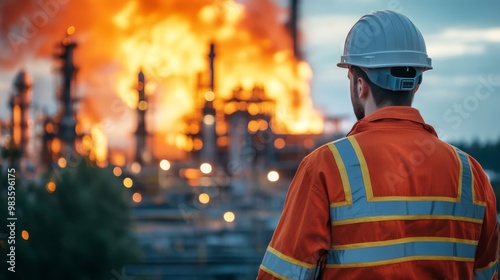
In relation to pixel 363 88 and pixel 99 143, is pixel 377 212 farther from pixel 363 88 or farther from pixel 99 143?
pixel 99 143

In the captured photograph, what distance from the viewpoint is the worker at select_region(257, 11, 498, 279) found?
2223 millimetres

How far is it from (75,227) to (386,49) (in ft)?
84.7

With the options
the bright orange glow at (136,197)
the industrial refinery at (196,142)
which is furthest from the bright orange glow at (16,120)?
the bright orange glow at (136,197)

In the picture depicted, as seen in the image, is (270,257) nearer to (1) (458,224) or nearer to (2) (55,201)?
(1) (458,224)

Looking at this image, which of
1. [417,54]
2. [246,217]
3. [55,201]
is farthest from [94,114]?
[417,54]

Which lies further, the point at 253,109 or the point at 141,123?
the point at 253,109

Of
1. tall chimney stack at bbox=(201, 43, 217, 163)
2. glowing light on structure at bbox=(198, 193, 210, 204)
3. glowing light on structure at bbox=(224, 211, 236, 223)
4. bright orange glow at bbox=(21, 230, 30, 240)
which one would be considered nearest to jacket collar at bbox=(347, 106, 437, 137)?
bright orange glow at bbox=(21, 230, 30, 240)

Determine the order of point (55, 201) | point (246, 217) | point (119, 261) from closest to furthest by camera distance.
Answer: point (119, 261) < point (55, 201) < point (246, 217)

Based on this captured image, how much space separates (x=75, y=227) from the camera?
27.6 m

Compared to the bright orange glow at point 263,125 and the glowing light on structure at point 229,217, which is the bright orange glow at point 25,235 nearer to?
the glowing light on structure at point 229,217

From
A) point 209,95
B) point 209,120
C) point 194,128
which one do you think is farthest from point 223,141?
point 209,95

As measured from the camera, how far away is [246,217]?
1535 inches

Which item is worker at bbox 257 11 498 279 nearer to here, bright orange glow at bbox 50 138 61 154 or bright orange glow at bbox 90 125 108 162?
bright orange glow at bbox 50 138 61 154

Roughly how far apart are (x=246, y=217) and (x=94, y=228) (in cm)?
1221
